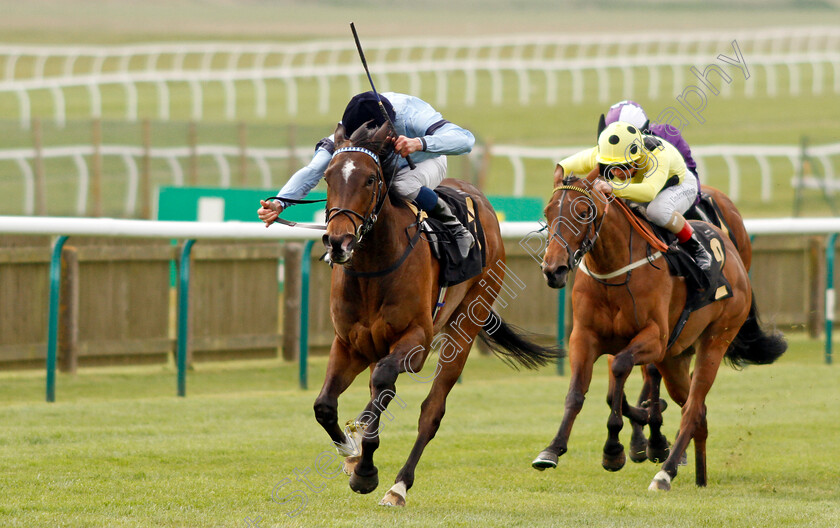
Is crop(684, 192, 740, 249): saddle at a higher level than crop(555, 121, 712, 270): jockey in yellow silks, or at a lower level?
lower

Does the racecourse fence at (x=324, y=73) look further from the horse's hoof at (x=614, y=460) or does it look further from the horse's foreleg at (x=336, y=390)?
the horse's hoof at (x=614, y=460)

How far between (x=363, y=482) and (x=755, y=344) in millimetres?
2943

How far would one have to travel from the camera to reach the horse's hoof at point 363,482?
16.0ft

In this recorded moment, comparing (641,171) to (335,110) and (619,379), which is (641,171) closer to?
(619,379)

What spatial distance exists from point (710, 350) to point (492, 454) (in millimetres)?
1290

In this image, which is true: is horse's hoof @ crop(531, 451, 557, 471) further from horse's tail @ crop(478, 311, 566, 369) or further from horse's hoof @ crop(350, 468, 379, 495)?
horse's tail @ crop(478, 311, 566, 369)

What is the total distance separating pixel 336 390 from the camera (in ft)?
16.1

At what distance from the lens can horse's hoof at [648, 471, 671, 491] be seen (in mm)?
5652

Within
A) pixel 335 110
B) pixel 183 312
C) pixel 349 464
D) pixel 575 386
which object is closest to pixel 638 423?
pixel 575 386

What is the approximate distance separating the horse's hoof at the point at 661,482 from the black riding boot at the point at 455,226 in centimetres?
141

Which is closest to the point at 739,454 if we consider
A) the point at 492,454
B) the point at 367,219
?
the point at 492,454

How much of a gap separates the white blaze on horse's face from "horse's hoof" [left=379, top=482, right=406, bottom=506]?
4.44 ft

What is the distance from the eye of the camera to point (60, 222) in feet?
24.1

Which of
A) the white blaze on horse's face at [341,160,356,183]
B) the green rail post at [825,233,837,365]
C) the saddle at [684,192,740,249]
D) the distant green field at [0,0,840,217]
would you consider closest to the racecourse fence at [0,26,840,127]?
the distant green field at [0,0,840,217]
